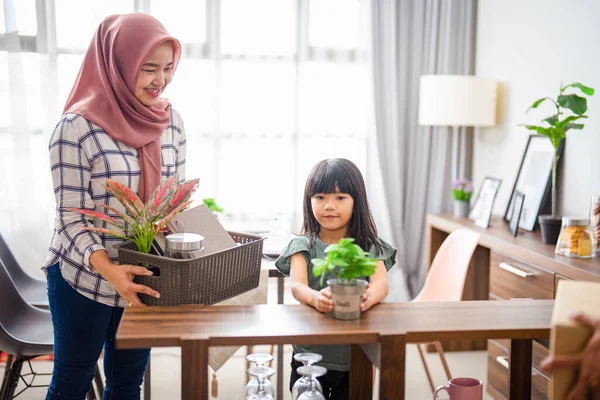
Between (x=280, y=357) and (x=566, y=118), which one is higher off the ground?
(x=566, y=118)

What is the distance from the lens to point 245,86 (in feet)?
13.7

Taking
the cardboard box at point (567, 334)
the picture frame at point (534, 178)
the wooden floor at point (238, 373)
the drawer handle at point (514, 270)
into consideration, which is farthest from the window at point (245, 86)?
the cardboard box at point (567, 334)

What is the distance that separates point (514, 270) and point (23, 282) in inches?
88.0

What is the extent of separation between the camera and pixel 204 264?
5.00 ft

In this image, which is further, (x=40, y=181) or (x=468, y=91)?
(x=40, y=181)

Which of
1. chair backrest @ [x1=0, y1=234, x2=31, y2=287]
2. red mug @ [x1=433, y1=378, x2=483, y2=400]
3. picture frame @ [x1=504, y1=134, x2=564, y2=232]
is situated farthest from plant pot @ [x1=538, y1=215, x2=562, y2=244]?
chair backrest @ [x1=0, y1=234, x2=31, y2=287]

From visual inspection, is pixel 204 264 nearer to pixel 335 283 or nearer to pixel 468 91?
pixel 335 283

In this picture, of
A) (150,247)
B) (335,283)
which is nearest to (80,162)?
(150,247)

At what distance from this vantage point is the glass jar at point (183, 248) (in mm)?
1495

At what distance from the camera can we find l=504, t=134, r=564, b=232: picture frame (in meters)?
3.11

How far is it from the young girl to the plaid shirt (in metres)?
0.48

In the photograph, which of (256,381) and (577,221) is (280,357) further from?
(256,381)

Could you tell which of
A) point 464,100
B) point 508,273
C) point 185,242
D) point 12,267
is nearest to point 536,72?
point 464,100

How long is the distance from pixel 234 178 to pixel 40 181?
116 cm
